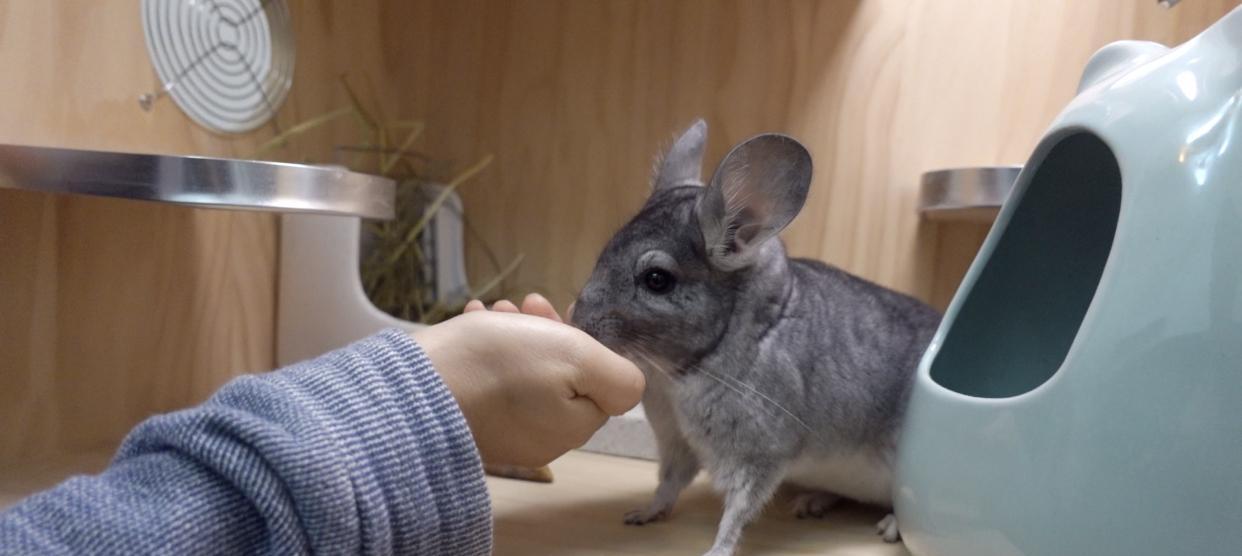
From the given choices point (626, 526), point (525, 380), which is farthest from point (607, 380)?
point (626, 526)

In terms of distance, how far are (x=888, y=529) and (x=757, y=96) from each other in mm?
764

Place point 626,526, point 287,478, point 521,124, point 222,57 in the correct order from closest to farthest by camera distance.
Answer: point 287,478 < point 626,526 < point 222,57 < point 521,124

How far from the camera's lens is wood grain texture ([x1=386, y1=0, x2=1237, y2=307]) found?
1471 millimetres

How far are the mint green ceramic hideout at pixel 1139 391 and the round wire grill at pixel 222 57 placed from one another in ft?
3.50

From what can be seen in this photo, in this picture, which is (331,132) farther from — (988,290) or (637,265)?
(988,290)

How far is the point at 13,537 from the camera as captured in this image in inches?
22.9

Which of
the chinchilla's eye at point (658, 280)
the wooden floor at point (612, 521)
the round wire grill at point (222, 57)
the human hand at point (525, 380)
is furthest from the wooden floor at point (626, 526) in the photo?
the round wire grill at point (222, 57)

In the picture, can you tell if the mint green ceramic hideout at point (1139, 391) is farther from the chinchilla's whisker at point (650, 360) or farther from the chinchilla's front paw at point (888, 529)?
the chinchilla's whisker at point (650, 360)

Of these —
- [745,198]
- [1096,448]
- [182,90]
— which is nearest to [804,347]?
[745,198]

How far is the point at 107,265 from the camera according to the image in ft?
4.17

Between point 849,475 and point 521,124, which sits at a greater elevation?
point 521,124

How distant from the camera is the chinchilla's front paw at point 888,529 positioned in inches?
43.9

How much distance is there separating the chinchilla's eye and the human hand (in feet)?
0.48

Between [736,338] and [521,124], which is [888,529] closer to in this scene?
[736,338]
